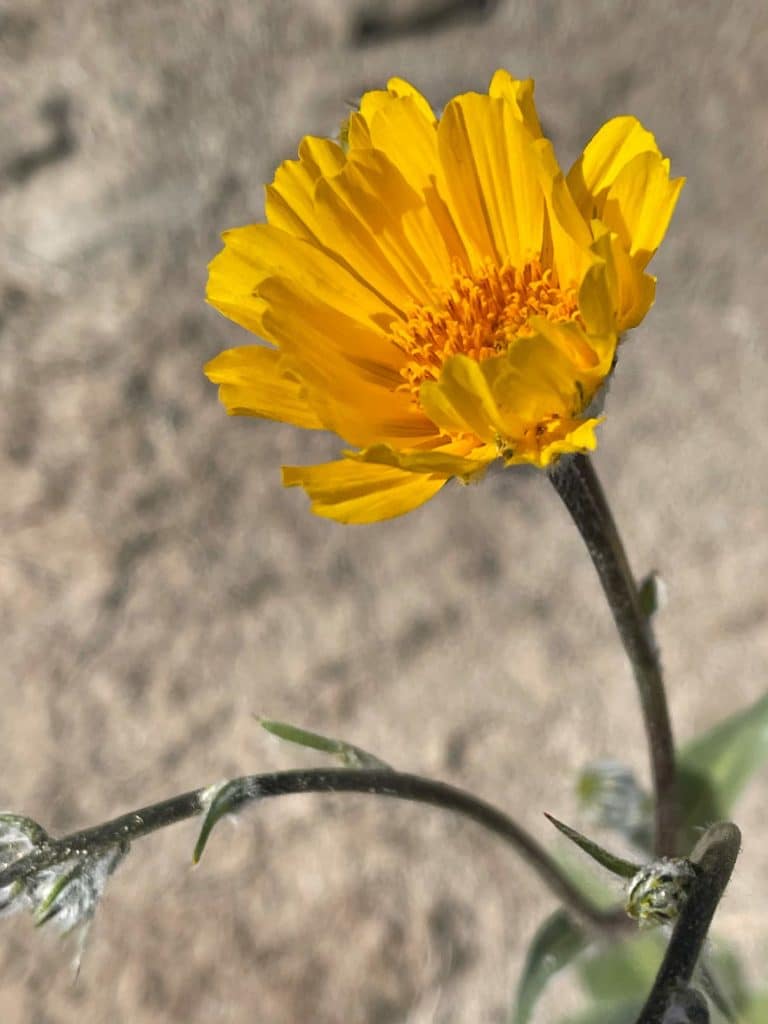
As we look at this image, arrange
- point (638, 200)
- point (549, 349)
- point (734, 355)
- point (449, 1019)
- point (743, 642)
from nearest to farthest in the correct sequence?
point (549, 349)
point (638, 200)
point (449, 1019)
point (743, 642)
point (734, 355)

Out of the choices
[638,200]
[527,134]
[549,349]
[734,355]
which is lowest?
[549,349]

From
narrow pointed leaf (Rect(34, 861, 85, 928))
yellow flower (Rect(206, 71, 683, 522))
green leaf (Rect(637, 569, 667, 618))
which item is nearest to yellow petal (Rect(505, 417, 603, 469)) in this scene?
yellow flower (Rect(206, 71, 683, 522))

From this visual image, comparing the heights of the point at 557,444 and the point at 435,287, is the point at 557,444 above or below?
below

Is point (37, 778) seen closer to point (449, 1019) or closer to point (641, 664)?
point (449, 1019)

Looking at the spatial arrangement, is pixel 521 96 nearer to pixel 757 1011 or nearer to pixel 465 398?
pixel 465 398

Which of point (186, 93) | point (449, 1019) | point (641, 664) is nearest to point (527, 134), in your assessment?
point (641, 664)

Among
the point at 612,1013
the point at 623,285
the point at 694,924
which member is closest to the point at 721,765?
the point at 612,1013
